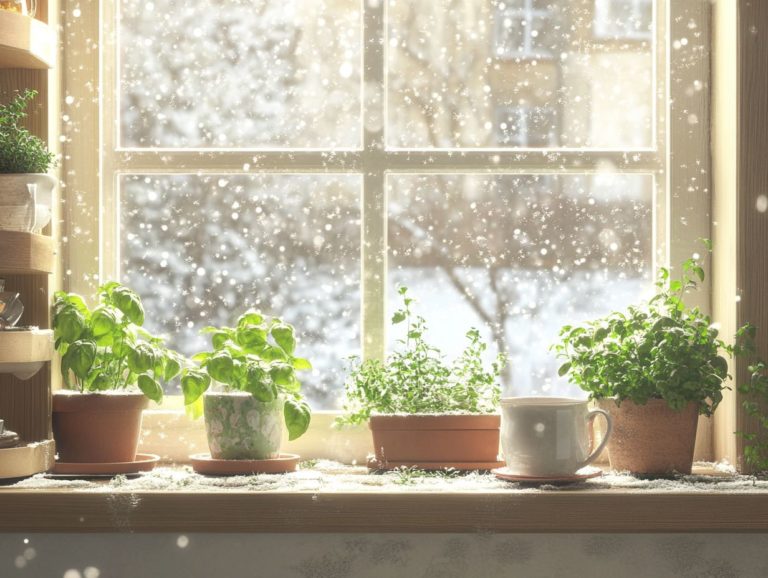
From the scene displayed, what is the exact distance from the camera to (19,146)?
167 cm

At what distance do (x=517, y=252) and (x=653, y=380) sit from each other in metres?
0.40

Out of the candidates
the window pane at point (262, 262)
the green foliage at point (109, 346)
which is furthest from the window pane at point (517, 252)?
the green foliage at point (109, 346)

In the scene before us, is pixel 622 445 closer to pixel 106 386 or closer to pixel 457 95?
pixel 457 95

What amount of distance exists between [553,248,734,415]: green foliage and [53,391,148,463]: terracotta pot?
760mm

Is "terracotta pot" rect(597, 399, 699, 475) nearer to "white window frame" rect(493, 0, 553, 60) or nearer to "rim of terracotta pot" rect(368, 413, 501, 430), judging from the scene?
"rim of terracotta pot" rect(368, 413, 501, 430)

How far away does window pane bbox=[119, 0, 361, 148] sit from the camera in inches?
76.5

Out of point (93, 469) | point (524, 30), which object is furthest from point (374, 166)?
point (93, 469)

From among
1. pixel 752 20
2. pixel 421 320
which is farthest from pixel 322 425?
pixel 752 20

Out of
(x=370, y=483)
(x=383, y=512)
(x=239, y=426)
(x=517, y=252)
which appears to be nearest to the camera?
(x=383, y=512)

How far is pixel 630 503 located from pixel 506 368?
0.49 meters

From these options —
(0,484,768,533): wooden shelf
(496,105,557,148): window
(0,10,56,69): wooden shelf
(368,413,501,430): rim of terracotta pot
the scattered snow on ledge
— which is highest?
(0,10,56,69): wooden shelf

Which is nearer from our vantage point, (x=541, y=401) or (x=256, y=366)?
(x=541, y=401)

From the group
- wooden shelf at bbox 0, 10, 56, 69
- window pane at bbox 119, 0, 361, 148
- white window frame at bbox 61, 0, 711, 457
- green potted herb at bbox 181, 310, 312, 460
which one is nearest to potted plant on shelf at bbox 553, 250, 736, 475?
white window frame at bbox 61, 0, 711, 457

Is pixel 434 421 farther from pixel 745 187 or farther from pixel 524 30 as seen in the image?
pixel 524 30
